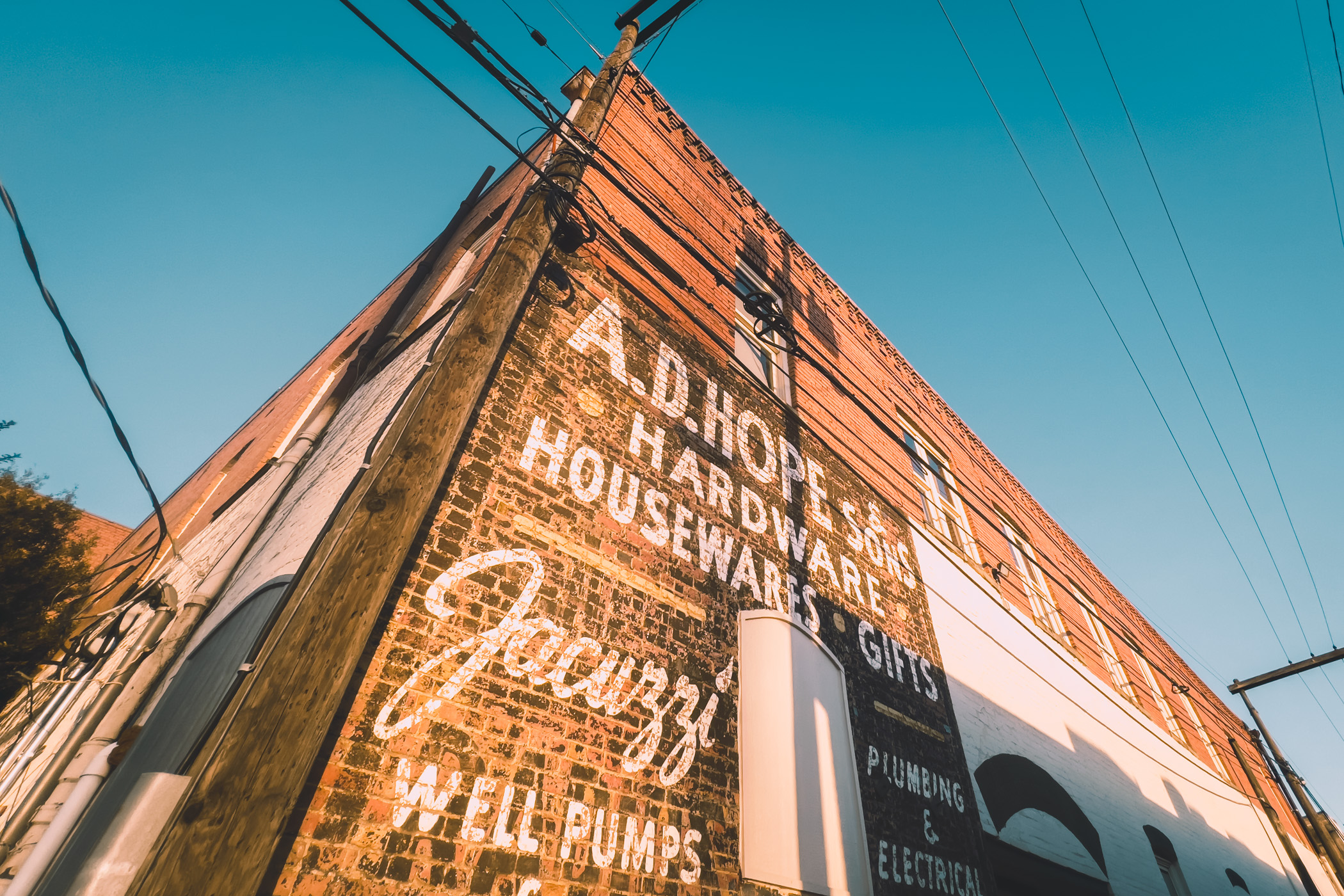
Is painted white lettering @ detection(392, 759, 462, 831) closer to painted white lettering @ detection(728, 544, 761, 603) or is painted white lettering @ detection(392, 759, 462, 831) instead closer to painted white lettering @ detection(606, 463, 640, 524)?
painted white lettering @ detection(606, 463, 640, 524)

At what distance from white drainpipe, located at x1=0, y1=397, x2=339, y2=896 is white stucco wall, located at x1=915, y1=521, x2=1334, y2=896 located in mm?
8311

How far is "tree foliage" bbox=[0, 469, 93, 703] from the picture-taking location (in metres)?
9.97

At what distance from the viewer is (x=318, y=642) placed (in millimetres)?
2658

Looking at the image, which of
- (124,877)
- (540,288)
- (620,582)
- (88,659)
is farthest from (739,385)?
(88,659)

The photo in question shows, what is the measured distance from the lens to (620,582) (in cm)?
446

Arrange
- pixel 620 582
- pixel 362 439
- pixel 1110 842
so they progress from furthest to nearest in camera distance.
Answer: pixel 1110 842 → pixel 362 439 → pixel 620 582

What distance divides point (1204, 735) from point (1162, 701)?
3344mm

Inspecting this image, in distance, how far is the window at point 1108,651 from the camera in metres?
14.6

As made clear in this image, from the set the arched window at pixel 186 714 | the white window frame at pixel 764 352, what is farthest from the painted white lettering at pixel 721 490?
the arched window at pixel 186 714

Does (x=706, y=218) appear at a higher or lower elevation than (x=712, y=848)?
higher

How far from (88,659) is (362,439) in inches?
137

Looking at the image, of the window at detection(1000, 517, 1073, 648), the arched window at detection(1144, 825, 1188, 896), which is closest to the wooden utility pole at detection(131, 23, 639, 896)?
the window at detection(1000, 517, 1073, 648)

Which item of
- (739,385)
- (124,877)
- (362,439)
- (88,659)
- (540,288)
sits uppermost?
(739,385)

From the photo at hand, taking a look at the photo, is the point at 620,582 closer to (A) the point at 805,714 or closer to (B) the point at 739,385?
(A) the point at 805,714
